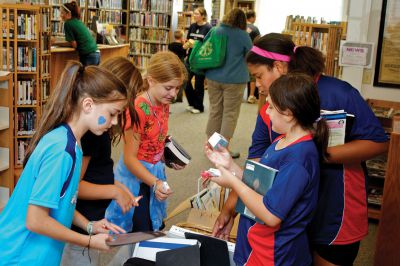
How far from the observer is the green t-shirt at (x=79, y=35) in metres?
7.32

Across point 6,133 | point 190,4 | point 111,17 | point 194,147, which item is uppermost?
point 190,4

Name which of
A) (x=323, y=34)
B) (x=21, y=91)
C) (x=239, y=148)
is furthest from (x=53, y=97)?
(x=323, y=34)

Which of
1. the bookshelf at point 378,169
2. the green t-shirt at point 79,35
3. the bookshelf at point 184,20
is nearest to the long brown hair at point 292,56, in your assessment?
the bookshelf at point 378,169

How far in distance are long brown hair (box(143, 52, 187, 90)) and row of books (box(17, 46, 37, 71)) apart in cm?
290

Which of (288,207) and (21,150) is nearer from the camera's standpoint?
(288,207)

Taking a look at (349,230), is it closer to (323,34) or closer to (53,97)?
(53,97)

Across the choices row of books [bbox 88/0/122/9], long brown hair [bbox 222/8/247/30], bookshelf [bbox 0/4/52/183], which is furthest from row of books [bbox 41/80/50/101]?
row of books [bbox 88/0/122/9]

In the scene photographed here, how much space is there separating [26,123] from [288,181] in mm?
4028

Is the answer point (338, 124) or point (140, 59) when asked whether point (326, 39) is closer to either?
point (338, 124)

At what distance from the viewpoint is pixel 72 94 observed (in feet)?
5.26

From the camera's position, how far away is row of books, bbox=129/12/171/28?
10.8 meters

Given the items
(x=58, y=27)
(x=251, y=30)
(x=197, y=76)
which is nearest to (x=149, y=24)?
(x=58, y=27)

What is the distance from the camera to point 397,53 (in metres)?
4.02

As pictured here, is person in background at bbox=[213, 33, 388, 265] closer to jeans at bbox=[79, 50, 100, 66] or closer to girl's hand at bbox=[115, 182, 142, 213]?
girl's hand at bbox=[115, 182, 142, 213]
